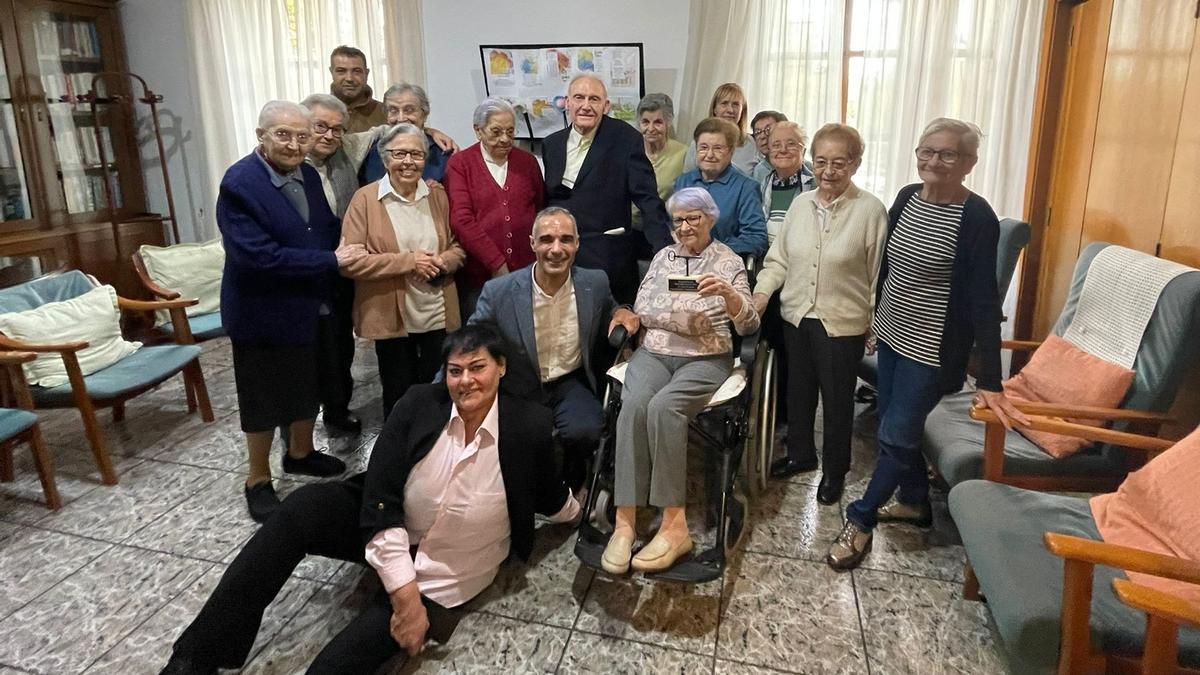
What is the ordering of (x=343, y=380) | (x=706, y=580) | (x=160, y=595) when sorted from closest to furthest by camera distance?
(x=706, y=580) < (x=160, y=595) < (x=343, y=380)

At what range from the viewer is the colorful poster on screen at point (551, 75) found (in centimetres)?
439

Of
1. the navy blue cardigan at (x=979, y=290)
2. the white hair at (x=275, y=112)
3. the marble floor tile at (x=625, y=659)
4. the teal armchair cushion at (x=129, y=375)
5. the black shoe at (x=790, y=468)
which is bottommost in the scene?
the marble floor tile at (x=625, y=659)

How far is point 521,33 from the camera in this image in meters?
A: 4.55

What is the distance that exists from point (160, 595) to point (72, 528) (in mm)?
666

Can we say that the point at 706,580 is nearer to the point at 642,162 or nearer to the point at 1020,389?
the point at 1020,389

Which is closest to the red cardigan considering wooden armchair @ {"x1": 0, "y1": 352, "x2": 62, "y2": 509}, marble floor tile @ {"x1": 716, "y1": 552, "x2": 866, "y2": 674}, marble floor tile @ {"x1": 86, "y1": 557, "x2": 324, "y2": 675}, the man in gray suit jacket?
the man in gray suit jacket

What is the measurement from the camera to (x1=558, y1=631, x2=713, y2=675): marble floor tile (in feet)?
5.88

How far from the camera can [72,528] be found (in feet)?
8.11

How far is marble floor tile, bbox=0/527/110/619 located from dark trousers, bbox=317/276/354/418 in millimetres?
972

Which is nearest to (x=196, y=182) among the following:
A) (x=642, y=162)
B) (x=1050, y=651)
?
(x=642, y=162)

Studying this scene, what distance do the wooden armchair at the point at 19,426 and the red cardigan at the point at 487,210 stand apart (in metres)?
1.62

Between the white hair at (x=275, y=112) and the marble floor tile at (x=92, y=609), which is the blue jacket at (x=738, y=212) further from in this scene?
the marble floor tile at (x=92, y=609)

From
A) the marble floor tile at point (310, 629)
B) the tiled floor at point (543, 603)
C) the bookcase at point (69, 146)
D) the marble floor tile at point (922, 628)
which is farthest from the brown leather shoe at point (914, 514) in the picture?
the bookcase at point (69, 146)

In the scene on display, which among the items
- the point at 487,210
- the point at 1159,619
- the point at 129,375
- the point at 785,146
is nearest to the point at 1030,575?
the point at 1159,619
